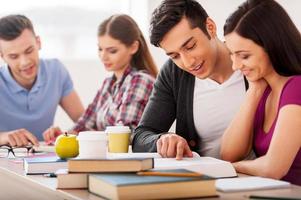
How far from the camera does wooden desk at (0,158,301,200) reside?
1.36 m

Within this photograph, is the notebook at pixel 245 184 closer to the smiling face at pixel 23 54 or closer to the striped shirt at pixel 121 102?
the striped shirt at pixel 121 102

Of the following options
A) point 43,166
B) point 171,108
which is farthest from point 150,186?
point 171,108

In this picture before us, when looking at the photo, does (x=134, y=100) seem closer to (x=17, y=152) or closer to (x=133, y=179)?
(x=17, y=152)

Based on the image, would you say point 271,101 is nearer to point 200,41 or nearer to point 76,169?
point 200,41

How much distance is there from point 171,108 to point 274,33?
66cm

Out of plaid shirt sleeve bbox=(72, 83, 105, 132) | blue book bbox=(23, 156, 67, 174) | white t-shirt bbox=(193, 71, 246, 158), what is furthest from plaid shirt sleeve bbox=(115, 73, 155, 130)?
blue book bbox=(23, 156, 67, 174)

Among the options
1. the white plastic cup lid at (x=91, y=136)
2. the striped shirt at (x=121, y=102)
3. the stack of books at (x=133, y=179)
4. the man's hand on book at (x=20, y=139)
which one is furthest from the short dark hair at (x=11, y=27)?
the stack of books at (x=133, y=179)

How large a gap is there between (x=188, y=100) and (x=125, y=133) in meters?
0.30

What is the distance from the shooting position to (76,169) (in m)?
1.42

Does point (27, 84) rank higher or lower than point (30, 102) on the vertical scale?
higher

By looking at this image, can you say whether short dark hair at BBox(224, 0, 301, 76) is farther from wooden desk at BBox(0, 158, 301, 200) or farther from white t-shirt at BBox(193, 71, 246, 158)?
wooden desk at BBox(0, 158, 301, 200)

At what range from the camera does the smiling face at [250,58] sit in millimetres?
1928

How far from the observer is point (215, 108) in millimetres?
2336

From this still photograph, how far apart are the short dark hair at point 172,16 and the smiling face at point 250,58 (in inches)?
12.4
